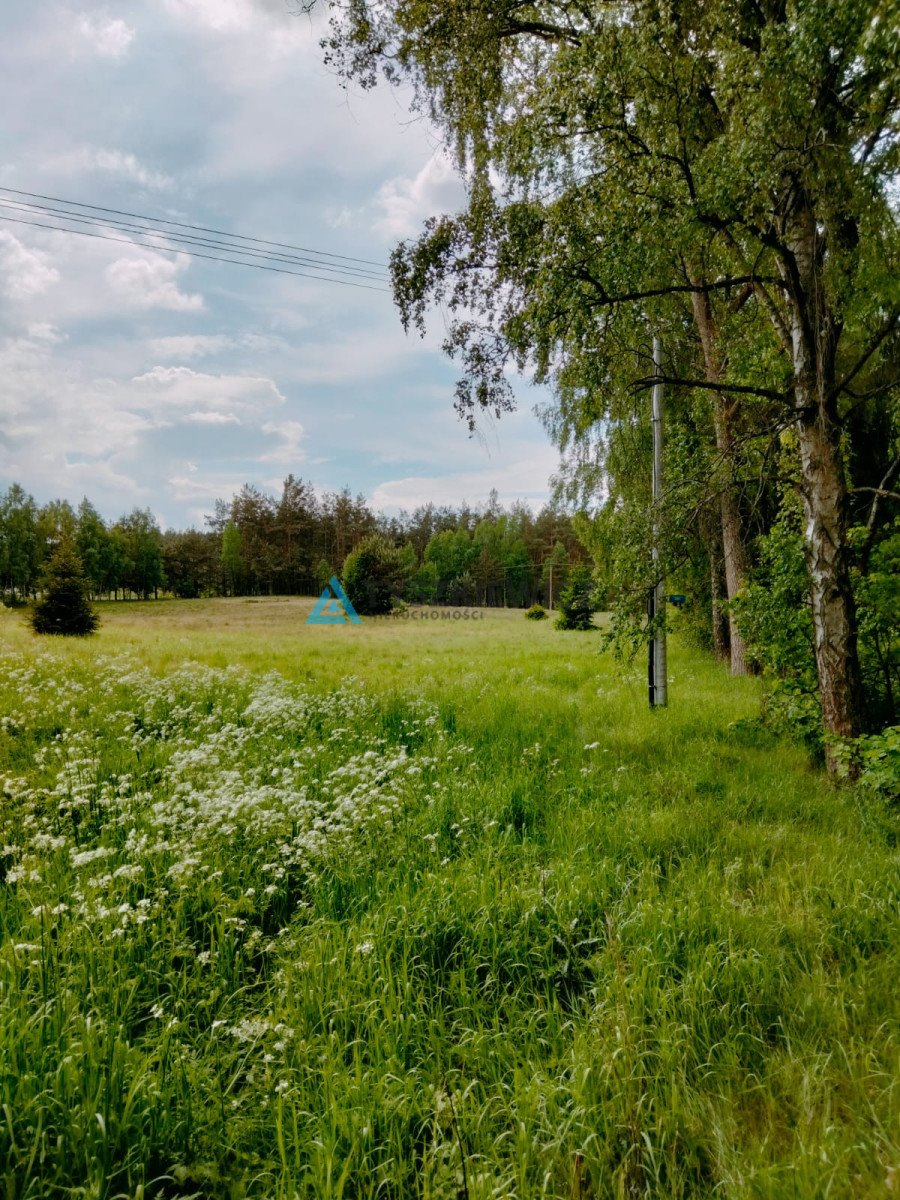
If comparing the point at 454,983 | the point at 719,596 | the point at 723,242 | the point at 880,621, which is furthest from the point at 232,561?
the point at 454,983

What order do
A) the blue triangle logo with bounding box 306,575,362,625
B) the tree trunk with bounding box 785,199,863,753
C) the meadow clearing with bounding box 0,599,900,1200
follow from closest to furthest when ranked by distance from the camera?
the meadow clearing with bounding box 0,599,900,1200 → the tree trunk with bounding box 785,199,863,753 → the blue triangle logo with bounding box 306,575,362,625

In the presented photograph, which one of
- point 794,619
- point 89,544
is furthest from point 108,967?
point 89,544

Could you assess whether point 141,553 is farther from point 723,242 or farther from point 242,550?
point 723,242

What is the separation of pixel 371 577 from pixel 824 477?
24353mm

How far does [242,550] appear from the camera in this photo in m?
30.1

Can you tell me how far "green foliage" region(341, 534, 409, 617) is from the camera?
27.6 m

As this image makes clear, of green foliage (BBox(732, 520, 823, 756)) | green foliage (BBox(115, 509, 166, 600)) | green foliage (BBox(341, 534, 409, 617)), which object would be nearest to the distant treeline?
green foliage (BBox(115, 509, 166, 600))

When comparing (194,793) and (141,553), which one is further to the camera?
(141,553)

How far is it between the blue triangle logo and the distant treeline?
1923mm

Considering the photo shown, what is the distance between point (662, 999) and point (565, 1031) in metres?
0.49

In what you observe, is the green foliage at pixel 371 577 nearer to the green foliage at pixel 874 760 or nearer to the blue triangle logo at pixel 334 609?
the blue triangle logo at pixel 334 609

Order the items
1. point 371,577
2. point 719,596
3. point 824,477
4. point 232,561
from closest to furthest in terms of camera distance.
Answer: point 824,477
point 719,596
point 371,577
point 232,561

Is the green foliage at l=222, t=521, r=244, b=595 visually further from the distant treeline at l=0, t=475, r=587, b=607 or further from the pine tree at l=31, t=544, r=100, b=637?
the pine tree at l=31, t=544, r=100, b=637

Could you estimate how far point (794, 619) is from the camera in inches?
232
